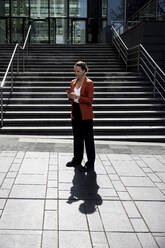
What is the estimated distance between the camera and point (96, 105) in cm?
979

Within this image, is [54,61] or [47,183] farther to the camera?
[54,61]

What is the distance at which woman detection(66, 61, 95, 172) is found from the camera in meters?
5.28

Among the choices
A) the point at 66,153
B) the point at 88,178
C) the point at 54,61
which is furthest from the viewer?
the point at 54,61

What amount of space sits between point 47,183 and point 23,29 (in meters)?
20.3

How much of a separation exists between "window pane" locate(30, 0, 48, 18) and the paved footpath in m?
18.6

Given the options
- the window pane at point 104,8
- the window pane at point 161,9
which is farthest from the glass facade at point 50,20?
→ the window pane at point 161,9

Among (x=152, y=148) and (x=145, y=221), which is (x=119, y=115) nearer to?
(x=152, y=148)

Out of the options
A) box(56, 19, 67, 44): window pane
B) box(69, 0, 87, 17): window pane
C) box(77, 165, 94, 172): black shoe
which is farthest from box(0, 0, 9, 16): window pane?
box(77, 165, 94, 172): black shoe

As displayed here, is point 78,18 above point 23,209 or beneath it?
above

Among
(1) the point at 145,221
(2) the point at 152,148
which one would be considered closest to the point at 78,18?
(2) the point at 152,148

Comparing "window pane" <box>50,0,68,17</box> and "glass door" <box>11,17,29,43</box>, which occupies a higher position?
"window pane" <box>50,0,68,17</box>

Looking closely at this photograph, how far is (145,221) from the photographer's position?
12.0ft

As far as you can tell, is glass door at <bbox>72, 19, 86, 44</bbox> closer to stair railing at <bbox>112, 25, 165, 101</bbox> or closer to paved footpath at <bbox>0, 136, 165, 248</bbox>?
stair railing at <bbox>112, 25, 165, 101</bbox>

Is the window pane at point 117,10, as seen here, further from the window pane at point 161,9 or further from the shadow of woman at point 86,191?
the shadow of woman at point 86,191
